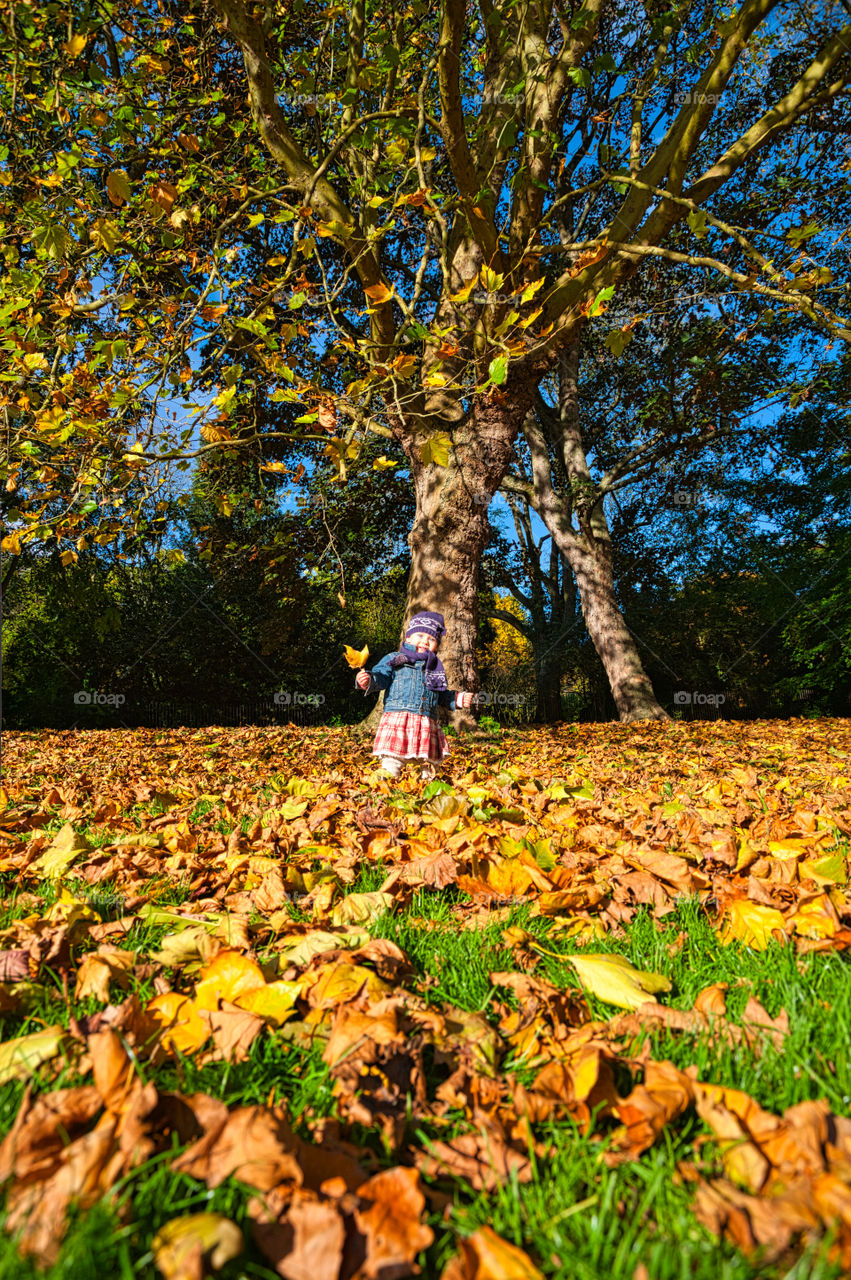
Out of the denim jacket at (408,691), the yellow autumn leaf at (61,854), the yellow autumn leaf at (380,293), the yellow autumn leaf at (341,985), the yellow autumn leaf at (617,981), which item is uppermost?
the yellow autumn leaf at (380,293)

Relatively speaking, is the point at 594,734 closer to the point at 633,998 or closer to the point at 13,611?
the point at 633,998

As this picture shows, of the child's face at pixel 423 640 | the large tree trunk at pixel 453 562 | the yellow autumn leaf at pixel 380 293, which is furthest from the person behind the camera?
the large tree trunk at pixel 453 562

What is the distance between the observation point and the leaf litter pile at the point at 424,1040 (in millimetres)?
771

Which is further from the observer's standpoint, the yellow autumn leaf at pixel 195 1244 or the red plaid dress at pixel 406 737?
the red plaid dress at pixel 406 737

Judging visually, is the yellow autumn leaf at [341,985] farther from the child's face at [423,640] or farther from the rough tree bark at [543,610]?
the rough tree bark at [543,610]

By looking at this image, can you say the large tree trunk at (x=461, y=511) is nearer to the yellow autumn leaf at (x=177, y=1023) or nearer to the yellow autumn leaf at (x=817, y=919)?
the yellow autumn leaf at (x=817, y=919)

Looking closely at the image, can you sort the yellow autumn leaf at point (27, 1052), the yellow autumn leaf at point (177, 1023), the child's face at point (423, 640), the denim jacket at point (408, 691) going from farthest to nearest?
the child's face at point (423, 640), the denim jacket at point (408, 691), the yellow autumn leaf at point (177, 1023), the yellow autumn leaf at point (27, 1052)

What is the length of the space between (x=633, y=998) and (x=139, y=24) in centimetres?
903

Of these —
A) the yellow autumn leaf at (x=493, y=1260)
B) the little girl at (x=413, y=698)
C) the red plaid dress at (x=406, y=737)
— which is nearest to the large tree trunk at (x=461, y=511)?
the little girl at (x=413, y=698)

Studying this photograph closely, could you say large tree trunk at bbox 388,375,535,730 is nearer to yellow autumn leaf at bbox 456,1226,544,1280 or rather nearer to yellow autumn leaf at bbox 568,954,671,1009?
yellow autumn leaf at bbox 568,954,671,1009

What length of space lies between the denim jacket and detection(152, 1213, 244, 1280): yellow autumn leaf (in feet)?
14.2

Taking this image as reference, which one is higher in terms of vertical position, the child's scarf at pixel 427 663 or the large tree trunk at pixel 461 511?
the large tree trunk at pixel 461 511

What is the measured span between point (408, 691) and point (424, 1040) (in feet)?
13.2

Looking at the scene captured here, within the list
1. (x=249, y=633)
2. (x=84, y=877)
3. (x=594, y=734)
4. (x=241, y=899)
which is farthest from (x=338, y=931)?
(x=249, y=633)
